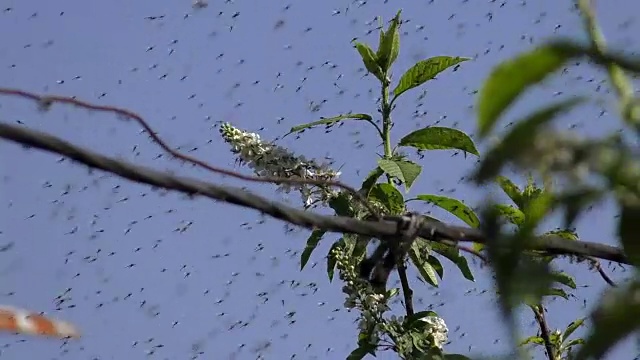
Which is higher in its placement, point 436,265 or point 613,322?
point 436,265

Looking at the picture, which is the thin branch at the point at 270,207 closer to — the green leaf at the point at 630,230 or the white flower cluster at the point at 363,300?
the green leaf at the point at 630,230

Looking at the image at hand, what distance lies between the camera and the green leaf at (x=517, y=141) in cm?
61

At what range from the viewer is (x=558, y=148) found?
0.60 meters

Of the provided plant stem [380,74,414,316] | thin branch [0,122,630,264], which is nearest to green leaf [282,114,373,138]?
plant stem [380,74,414,316]

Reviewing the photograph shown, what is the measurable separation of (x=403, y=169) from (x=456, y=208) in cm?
13

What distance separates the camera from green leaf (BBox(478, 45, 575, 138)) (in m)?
0.61

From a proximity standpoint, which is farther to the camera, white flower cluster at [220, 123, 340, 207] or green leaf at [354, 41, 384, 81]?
green leaf at [354, 41, 384, 81]

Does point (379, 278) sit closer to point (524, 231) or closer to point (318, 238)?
point (524, 231)

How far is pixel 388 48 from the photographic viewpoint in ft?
7.88

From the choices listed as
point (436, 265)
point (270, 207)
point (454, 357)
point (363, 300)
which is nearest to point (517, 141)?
point (270, 207)

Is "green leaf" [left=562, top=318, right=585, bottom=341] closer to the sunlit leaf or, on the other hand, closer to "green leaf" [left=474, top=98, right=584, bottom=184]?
the sunlit leaf

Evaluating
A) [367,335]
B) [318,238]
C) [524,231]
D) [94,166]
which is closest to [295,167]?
[318,238]

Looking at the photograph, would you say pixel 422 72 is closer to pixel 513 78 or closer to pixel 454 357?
pixel 454 357

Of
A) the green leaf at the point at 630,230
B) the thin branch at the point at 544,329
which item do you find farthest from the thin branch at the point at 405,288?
the green leaf at the point at 630,230
